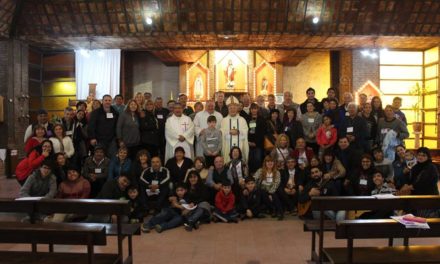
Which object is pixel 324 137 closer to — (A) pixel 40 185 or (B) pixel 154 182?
(B) pixel 154 182

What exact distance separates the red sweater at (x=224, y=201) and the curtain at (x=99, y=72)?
22.6ft

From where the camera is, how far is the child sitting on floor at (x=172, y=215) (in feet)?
16.3

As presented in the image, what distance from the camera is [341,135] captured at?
6.22m

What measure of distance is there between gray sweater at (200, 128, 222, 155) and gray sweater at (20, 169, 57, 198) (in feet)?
7.77

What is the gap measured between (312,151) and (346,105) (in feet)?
3.45

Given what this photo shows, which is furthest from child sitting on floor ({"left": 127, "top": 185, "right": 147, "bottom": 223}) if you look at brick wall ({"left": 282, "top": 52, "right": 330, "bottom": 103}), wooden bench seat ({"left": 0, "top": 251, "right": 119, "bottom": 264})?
brick wall ({"left": 282, "top": 52, "right": 330, "bottom": 103})

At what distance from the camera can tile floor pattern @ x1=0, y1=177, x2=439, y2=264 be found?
13.0ft

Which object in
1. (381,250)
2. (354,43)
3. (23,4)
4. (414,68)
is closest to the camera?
(381,250)

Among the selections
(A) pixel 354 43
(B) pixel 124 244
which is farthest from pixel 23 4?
(A) pixel 354 43

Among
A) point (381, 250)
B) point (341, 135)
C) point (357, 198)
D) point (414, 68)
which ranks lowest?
point (381, 250)

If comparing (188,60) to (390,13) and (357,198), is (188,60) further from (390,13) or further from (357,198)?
(357,198)

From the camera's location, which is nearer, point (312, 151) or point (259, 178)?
point (259, 178)

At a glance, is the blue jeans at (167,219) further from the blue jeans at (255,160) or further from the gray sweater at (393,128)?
the gray sweater at (393,128)

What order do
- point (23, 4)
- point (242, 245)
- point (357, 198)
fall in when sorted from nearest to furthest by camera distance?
point (357, 198)
point (242, 245)
point (23, 4)
